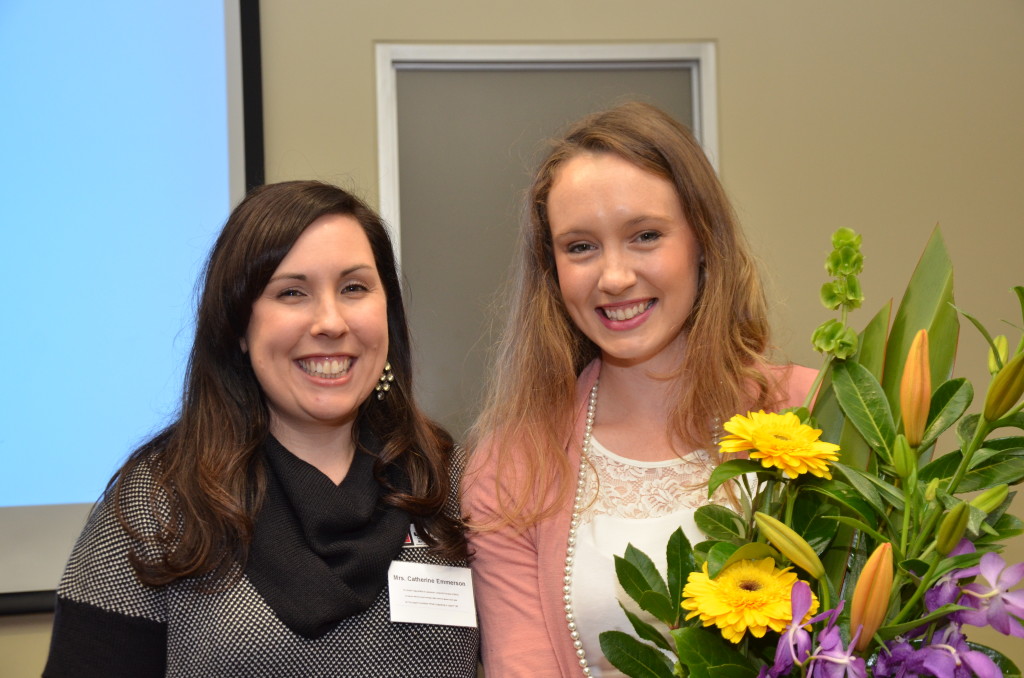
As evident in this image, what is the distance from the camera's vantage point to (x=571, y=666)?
55.6 inches

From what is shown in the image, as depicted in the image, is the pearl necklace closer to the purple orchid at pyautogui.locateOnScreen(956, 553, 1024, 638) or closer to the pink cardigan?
the pink cardigan

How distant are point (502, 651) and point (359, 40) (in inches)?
82.7

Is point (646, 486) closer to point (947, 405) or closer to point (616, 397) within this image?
point (616, 397)

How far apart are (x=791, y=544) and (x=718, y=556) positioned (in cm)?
7

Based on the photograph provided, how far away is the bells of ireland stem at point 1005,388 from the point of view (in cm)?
76

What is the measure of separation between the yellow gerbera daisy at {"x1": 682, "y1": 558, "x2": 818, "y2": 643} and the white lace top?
20.5 inches

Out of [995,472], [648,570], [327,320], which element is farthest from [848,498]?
[327,320]

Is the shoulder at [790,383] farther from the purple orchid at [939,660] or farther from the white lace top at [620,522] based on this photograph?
the purple orchid at [939,660]

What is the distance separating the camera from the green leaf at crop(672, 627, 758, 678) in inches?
33.5

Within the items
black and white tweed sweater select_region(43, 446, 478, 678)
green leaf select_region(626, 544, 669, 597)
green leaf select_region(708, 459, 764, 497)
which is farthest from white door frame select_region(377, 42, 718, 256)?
green leaf select_region(708, 459, 764, 497)

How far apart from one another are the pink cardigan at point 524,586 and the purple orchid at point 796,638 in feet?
2.11

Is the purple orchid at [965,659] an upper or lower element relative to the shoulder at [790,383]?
lower

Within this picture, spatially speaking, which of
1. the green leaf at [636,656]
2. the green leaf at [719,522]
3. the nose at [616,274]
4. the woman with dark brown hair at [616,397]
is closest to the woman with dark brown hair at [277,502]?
the woman with dark brown hair at [616,397]

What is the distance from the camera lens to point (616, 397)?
5.32ft
